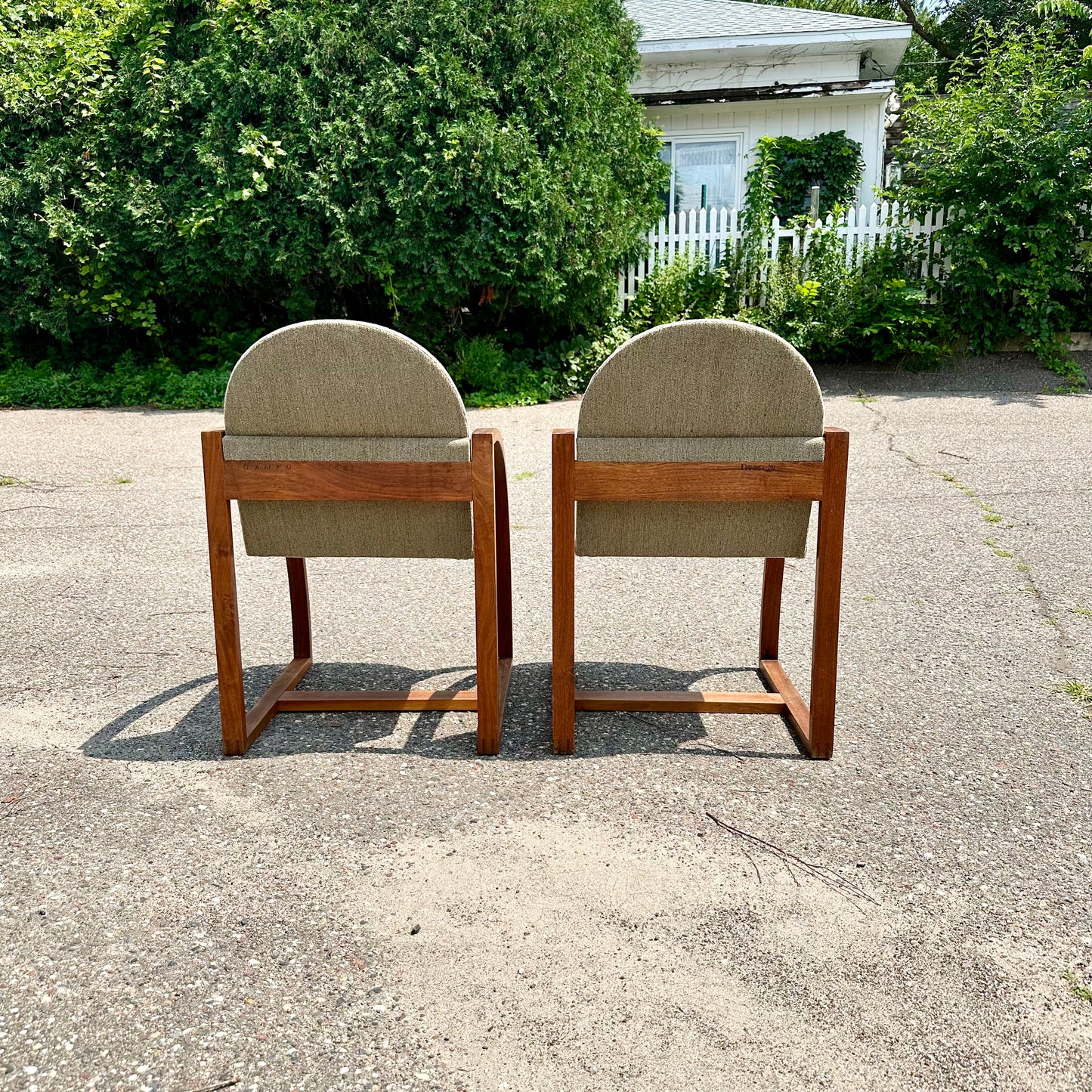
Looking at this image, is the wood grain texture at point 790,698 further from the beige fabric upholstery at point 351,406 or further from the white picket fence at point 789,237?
the white picket fence at point 789,237

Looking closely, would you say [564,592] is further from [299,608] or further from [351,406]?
[299,608]

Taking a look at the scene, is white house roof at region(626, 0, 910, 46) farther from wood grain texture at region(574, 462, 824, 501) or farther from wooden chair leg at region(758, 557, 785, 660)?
wood grain texture at region(574, 462, 824, 501)

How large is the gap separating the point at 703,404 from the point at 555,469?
0.47 meters

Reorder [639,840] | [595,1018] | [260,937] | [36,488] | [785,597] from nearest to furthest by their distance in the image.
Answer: [595,1018] < [260,937] < [639,840] < [785,597] < [36,488]

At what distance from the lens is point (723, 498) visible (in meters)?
2.89

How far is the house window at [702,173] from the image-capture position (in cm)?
1683

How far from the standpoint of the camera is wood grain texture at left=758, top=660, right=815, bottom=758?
3.16 meters

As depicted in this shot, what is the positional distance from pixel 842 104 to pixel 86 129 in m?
11.4

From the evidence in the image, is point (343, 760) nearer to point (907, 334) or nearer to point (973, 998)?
point (973, 998)

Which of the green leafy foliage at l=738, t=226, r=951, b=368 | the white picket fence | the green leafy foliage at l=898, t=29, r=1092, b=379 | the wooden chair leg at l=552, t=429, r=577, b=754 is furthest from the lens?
the white picket fence

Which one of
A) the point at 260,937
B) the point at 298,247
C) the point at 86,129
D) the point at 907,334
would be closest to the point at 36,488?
the point at 298,247

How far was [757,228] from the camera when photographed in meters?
11.8

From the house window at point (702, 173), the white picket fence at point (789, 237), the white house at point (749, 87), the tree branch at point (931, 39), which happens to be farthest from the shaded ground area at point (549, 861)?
the tree branch at point (931, 39)

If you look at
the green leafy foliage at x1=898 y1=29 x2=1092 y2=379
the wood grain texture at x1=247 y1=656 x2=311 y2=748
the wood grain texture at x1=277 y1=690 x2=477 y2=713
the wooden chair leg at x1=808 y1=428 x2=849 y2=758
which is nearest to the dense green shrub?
the green leafy foliage at x1=898 y1=29 x2=1092 y2=379
